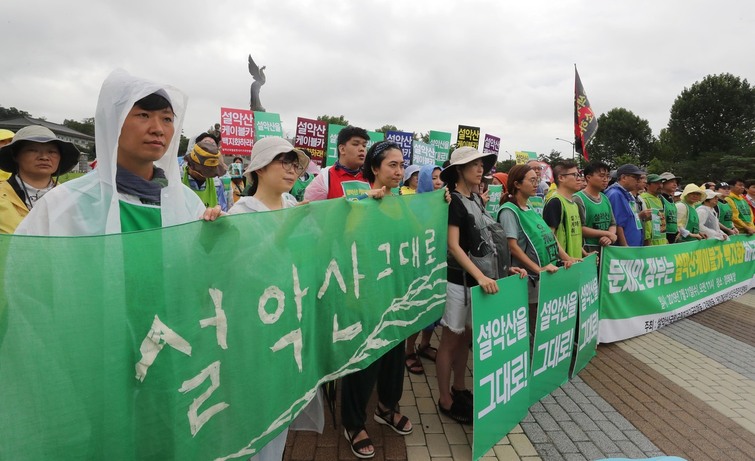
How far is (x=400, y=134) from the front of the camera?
927 cm

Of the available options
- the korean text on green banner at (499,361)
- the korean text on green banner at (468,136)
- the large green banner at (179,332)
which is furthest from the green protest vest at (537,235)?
the korean text on green banner at (468,136)

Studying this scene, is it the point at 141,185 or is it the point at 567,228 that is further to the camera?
the point at 567,228

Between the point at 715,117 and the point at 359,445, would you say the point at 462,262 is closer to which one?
the point at 359,445

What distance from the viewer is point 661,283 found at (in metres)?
4.89

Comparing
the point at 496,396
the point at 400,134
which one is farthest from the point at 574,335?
the point at 400,134

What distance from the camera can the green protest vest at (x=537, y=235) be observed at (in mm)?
3158

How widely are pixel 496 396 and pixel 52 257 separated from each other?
2372 millimetres

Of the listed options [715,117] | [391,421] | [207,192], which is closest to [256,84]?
[207,192]

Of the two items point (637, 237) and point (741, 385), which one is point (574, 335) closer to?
point (741, 385)

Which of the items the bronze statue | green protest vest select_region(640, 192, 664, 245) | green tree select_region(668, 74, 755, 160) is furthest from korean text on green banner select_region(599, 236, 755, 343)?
green tree select_region(668, 74, 755, 160)

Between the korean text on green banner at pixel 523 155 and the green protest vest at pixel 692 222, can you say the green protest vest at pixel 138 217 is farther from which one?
the korean text on green banner at pixel 523 155

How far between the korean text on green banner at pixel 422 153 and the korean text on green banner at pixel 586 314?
6367 millimetres

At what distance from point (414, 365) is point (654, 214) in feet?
13.5

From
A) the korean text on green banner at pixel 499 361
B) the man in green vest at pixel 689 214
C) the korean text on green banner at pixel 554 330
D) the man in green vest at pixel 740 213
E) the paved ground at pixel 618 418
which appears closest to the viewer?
the korean text on green banner at pixel 499 361
